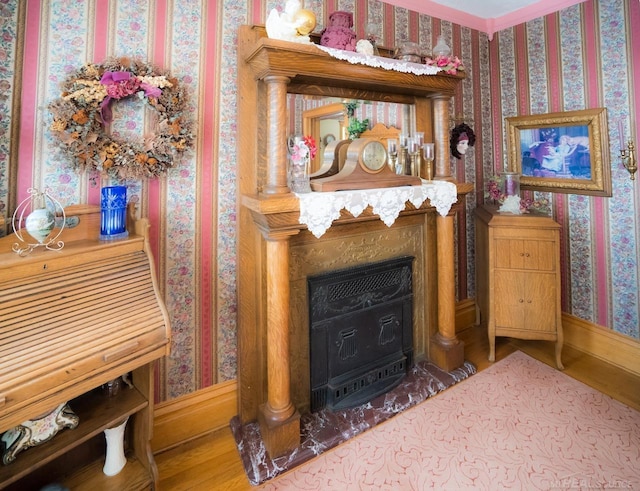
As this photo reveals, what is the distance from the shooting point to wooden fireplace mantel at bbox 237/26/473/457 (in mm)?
1778

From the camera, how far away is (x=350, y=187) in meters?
2.01

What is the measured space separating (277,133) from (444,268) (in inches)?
60.2

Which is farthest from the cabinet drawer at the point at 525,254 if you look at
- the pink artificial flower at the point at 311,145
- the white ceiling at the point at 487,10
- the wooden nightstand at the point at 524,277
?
the white ceiling at the point at 487,10

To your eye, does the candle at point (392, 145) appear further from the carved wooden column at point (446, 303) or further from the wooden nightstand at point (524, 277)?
the wooden nightstand at point (524, 277)

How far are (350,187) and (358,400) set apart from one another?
1.36 meters

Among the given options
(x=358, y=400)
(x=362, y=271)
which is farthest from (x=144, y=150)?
(x=358, y=400)

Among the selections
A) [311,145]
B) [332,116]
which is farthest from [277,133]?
[332,116]

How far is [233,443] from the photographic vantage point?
1.99 m

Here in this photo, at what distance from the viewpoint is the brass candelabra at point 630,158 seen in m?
2.42

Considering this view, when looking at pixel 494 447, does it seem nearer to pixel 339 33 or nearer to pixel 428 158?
pixel 428 158

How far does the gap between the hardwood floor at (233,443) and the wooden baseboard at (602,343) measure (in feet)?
0.18

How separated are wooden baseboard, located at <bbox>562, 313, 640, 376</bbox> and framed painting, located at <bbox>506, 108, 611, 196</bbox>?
106cm

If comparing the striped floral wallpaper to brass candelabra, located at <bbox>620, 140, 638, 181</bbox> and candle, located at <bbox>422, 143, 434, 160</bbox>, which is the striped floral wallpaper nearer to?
brass candelabra, located at <bbox>620, 140, 638, 181</bbox>

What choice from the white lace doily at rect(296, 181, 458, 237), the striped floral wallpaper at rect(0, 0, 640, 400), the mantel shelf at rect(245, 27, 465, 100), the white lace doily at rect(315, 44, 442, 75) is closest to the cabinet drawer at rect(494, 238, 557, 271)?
the striped floral wallpaper at rect(0, 0, 640, 400)
